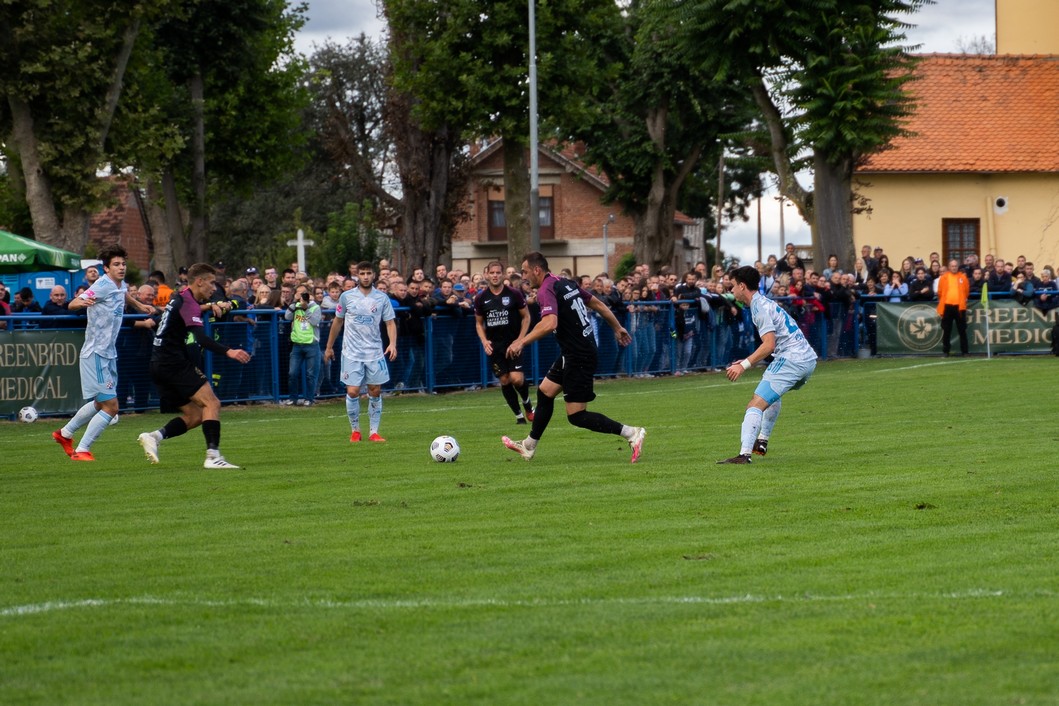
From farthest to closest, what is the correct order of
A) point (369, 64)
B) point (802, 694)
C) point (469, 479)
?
1. point (369, 64)
2. point (469, 479)
3. point (802, 694)

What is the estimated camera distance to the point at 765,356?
12.9m

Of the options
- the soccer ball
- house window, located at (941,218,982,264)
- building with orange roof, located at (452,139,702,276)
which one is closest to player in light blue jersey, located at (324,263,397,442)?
the soccer ball

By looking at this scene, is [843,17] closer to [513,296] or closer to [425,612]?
[513,296]

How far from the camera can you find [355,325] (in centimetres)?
1678

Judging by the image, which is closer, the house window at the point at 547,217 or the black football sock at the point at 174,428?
the black football sock at the point at 174,428

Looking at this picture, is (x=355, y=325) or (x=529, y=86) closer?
(x=355, y=325)

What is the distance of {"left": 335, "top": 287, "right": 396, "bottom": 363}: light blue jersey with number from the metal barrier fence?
5.07 meters

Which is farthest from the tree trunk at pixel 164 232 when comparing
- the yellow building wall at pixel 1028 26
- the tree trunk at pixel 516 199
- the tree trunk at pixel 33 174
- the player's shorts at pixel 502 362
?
the yellow building wall at pixel 1028 26

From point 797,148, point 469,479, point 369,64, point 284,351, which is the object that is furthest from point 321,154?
point 469,479

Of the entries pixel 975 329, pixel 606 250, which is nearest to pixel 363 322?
pixel 975 329

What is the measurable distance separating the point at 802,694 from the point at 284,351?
18.5 m

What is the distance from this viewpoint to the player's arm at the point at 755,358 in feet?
40.4

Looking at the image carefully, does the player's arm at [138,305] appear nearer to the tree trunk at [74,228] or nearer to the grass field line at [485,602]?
the tree trunk at [74,228]

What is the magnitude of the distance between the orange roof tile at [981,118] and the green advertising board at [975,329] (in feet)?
53.7
